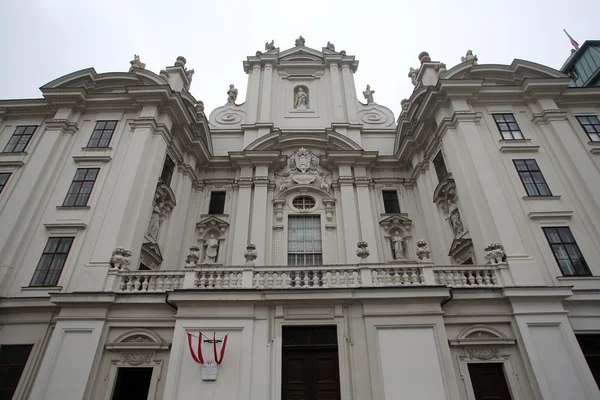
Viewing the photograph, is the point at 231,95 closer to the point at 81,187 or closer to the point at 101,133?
the point at 101,133

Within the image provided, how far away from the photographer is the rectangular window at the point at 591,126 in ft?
54.0

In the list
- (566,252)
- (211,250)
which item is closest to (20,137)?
(211,250)

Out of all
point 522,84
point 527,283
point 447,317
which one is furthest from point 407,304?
point 522,84

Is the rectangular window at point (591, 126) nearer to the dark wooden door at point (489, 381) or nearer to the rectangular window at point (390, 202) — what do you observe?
the rectangular window at point (390, 202)

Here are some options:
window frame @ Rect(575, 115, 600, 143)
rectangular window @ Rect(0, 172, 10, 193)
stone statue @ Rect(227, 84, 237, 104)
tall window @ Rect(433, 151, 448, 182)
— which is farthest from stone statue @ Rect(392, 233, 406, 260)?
rectangular window @ Rect(0, 172, 10, 193)

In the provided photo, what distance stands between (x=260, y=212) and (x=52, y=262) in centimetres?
870

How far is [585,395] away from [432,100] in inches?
484

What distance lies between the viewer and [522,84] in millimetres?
17000

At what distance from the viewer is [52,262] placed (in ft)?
44.2

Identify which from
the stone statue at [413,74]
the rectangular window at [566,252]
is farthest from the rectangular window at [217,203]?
the rectangular window at [566,252]

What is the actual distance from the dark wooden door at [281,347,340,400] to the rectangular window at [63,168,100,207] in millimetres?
10188

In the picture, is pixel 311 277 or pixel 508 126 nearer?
pixel 311 277

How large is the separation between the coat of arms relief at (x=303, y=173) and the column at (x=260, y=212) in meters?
0.87

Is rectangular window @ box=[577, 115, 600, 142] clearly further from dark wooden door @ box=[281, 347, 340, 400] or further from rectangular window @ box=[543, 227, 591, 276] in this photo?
dark wooden door @ box=[281, 347, 340, 400]
